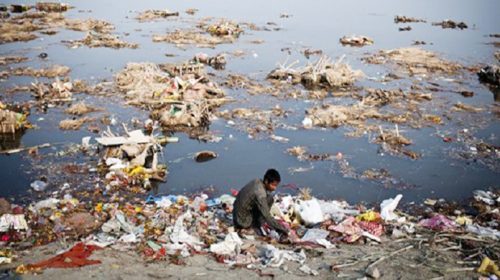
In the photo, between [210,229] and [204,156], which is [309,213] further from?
[204,156]

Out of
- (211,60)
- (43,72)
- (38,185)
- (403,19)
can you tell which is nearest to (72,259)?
(38,185)

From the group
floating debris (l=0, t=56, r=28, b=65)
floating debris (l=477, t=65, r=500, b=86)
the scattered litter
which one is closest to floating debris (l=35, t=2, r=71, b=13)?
floating debris (l=0, t=56, r=28, b=65)

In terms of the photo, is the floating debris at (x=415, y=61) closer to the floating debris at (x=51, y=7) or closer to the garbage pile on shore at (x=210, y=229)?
the garbage pile on shore at (x=210, y=229)

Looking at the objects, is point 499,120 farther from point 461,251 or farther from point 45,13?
point 45,13

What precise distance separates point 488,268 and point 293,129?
Answer: 6.96 metres

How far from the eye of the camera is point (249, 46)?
2217cm

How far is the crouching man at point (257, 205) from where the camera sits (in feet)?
19.4

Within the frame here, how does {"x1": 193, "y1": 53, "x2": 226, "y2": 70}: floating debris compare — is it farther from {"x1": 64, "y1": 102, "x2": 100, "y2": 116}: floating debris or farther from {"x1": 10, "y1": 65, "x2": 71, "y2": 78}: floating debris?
{"x1": 64, "y1": 102, "x2": 100, "y2": 116}: floating debris

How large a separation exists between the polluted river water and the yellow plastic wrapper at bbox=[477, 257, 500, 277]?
10.5 ft

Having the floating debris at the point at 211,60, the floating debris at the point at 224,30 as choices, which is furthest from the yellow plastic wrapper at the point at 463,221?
the floating debris at the point at 224,30

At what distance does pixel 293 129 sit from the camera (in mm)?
11633

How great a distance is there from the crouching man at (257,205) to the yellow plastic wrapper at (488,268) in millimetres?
2447

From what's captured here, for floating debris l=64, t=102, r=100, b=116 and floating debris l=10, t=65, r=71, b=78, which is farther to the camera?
floating debris l=10, t=65, r=71, b=78

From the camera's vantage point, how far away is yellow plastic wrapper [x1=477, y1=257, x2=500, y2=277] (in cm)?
506
